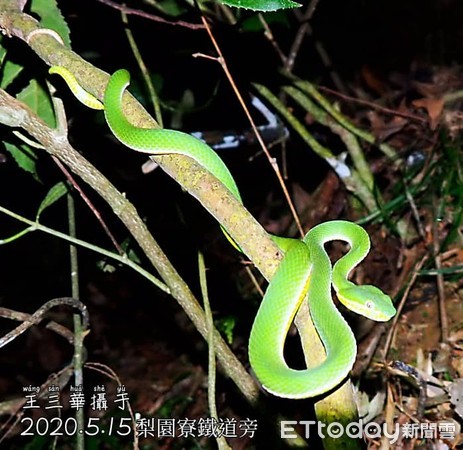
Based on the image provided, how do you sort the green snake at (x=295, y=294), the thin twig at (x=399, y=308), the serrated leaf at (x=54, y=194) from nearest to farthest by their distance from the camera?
1. the green snake at (x=295, y=294)
2. the serrated leaf at (x=54, y=194)
3. the thin twig at (x=399, y=308)

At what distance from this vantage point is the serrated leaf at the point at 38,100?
2.29 m

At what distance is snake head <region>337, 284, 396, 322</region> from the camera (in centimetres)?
169

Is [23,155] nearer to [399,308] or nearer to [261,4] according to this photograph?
[261,4]

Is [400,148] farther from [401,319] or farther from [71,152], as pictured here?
[71,152]

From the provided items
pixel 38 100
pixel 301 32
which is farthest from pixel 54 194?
pixel 301 32

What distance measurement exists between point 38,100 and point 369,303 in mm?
1488

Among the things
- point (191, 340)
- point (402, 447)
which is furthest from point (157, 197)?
point (402, 447)

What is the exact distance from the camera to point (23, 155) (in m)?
2.27

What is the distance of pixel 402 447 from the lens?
2355 mm

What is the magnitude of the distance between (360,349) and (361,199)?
0.98 meters

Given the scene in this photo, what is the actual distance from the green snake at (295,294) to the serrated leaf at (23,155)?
1.55 ft

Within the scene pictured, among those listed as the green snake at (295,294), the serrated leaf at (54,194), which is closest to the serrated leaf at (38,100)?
the serrated leaf at (54,194)

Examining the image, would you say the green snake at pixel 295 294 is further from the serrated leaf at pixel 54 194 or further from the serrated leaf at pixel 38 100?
the serrated leaf at pixel 54 194

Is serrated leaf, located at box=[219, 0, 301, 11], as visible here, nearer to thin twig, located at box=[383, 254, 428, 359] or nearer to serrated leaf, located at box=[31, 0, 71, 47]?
serrated leaf, located at box=[31, 0, 71, 47]
